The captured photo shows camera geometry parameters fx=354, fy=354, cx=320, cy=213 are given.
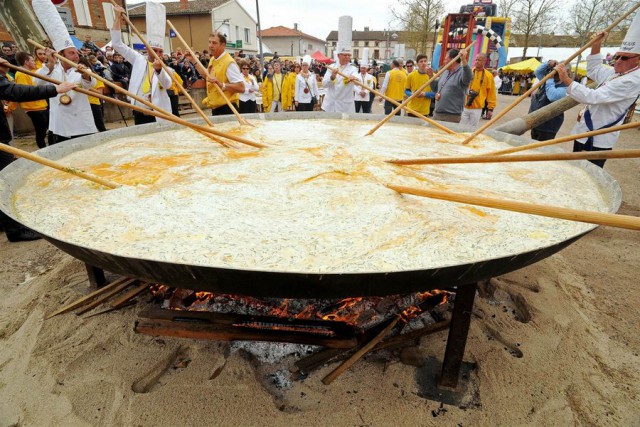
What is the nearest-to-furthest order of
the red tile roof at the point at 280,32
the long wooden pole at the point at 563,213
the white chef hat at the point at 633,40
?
the long wooden pole at the point at 563,213 < the white chef hat at the point at 633,40 < the red tile roof at the point at 280,32

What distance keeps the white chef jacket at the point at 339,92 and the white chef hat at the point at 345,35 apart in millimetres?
351

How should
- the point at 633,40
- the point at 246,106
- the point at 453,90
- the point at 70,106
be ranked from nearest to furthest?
the point at 633,40 → the point at 70,106 → the point at 453,90 → the point at 246,106

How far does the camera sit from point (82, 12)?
2242cm

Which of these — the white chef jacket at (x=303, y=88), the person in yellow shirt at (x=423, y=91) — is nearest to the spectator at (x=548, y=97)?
the person in yellow shirt at (x=423, y=91)

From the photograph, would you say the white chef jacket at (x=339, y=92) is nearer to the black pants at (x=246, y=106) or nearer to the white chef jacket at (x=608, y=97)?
the black pants at (x=246, y=106)

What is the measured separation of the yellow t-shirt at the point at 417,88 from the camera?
6.93m

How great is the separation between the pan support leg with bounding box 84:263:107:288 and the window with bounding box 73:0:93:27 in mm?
26104

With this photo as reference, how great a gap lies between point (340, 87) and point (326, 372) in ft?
20.4

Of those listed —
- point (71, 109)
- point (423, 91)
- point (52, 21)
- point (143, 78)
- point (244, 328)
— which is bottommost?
point (244, 328)

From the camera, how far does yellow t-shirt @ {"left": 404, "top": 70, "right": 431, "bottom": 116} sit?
6930mm

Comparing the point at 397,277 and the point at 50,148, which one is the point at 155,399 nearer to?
the point at 397,277

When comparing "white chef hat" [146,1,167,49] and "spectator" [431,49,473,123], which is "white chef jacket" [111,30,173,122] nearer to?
"white chef hat" [146,1,167,49]

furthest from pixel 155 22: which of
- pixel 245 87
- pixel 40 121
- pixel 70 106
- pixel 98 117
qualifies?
pixel 40 121

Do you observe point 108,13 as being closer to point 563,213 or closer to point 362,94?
point 362,94
